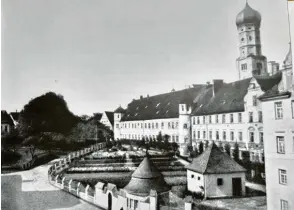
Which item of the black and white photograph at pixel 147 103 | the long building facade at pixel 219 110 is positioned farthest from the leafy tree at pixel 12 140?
the long building facade at pixel 219 110

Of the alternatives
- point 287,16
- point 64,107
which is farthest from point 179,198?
point 287,16

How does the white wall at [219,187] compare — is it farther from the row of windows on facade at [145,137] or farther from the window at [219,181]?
the row of windows on facade at [145,137]

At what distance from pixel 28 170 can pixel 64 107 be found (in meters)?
0.91

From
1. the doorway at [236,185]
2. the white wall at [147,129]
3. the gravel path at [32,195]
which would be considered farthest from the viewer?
the white wall at [147,129]

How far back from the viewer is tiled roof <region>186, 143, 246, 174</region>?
3732 mm

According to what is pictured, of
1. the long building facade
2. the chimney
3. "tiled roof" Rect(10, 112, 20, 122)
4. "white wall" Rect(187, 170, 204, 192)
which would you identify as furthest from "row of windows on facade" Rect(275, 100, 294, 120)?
"tiled roof" Rect(10, 112, 20, 122)

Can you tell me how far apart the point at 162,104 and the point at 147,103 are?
184 millimetres

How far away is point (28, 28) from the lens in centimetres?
370

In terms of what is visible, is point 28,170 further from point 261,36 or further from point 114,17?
point 261,36

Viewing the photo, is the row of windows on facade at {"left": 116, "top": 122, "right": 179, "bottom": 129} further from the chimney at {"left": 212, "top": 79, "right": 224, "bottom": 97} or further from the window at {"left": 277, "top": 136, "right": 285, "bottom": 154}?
the window at {"left": 277, "top": 136, "right": 285, "bottom": 154}

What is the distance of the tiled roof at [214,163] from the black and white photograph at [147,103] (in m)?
0.01

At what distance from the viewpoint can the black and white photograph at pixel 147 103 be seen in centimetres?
365

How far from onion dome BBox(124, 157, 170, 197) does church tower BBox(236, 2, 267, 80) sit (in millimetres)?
1529

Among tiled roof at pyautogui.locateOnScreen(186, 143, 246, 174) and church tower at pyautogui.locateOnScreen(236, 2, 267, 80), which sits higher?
church tower at pyautogui.locateOnScreen(236, 2, 267, 80)
